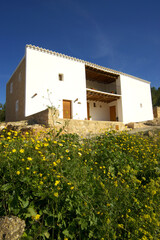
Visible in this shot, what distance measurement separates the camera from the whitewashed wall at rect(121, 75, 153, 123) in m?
16.3

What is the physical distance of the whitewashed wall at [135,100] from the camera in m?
16.3

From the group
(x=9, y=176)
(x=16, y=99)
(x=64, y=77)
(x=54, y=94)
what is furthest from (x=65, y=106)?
(x=9, y=176)

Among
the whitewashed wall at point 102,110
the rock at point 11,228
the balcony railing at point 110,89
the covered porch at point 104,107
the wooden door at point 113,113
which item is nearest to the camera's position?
the rock at point 11,228

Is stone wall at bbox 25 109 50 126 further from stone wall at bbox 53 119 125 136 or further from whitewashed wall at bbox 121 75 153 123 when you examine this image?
whitewashed wall at bbox 121 75 153 123

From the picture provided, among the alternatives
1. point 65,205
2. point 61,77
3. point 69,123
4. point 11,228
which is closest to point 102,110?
point 61,77

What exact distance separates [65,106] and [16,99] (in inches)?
159

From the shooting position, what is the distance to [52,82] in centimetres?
1213

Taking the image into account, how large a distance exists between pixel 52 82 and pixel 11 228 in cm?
1136

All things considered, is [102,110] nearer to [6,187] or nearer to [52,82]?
[52,82]

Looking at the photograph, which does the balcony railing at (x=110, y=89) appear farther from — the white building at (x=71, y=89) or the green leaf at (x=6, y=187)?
the green leaf at (x=6, y=187)

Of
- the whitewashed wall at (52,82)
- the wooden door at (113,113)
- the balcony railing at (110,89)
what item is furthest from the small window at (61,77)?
the wooden door at (113,113)

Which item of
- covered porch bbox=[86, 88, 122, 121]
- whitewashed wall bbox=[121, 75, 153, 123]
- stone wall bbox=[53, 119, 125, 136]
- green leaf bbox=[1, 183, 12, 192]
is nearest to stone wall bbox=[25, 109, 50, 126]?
stone wall bbox=[53, 119, 125, 136]

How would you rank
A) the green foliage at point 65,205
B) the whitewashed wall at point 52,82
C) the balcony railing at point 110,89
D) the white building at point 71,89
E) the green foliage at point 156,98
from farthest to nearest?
the green foliage at point 156,98 < the balcony railing at point 110,89 < the white building at point 71,89 < the whitewashed wall at point 52,82 < the green foliage at point 65,205

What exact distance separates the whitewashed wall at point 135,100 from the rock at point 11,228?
14829mm
